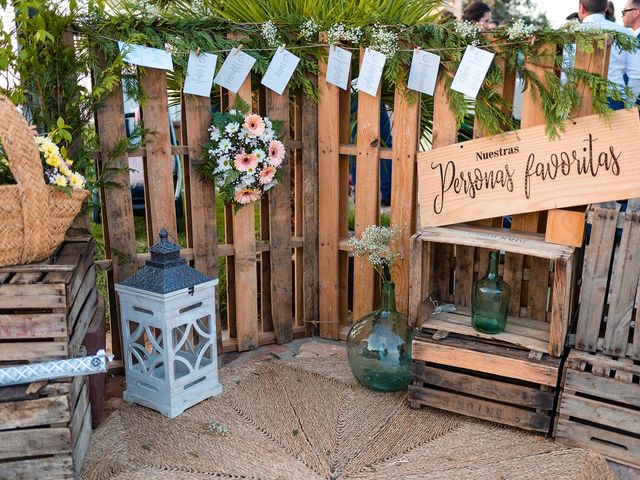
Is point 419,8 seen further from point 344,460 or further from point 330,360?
point 344,460

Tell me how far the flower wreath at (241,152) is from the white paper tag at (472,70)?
0.87 meters

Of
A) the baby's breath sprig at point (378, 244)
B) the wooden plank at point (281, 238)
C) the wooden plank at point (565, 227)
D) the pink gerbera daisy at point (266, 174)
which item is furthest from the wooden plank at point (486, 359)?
the pink gerbera daisy at point (266, 174)

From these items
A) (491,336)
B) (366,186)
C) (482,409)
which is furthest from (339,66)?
(482,409)

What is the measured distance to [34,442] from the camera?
7.37ft

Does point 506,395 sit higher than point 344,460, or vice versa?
point 506,395

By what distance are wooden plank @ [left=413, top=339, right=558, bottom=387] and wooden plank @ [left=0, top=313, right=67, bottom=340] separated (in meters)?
1.40

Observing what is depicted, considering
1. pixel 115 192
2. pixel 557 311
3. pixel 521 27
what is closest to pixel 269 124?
pixel 115 192

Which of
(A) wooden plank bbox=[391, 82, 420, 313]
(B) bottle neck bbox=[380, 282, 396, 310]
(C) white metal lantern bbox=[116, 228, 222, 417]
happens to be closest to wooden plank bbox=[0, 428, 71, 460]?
(C) white metal lantern bbox=[116, 228, 222, 417]

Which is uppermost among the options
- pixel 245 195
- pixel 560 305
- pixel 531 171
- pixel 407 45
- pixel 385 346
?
pixel 407 45

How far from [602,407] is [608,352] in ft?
0.69

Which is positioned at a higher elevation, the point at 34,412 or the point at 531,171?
the point at 531,171

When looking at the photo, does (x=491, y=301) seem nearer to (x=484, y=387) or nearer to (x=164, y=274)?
(x=484, y=387)

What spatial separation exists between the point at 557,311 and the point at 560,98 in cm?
83

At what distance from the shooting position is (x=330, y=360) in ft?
10.9
